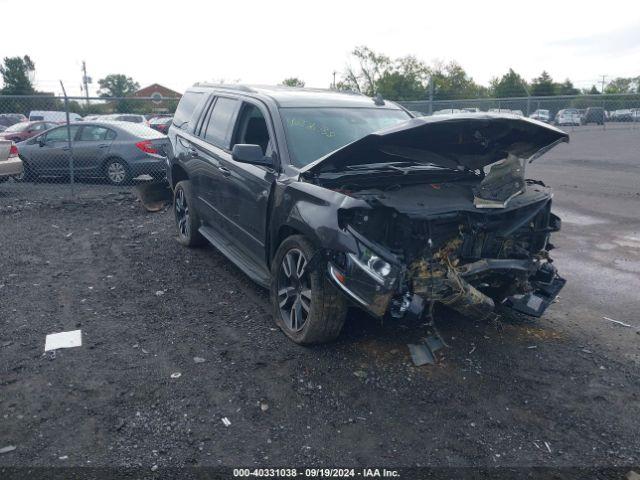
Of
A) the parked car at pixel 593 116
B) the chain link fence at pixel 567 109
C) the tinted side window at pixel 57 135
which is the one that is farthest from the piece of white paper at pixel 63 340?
the parked car at pixel 593 116

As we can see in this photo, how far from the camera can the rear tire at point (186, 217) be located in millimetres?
6496

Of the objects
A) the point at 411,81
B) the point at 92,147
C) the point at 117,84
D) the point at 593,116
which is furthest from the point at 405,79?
the point at 117,84

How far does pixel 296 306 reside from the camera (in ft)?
13.8

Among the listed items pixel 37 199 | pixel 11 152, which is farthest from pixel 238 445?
pixel 11 152

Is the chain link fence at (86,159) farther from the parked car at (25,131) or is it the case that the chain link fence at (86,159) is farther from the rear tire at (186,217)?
the parked car at (25,131)

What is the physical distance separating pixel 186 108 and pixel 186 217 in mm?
1427

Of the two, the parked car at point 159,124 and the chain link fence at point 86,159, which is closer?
the chain link fence at point 86,159

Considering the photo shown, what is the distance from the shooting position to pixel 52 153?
12156 millimetres

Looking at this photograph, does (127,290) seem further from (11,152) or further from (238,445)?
(11,152)

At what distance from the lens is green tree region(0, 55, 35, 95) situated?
4549cm

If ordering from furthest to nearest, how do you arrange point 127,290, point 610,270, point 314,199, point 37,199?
point 37,199, point 610,270, point 127,290, point 314,199

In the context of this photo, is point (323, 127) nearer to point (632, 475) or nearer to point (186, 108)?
point (186, 108)

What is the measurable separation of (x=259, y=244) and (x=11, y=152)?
30.1 ft

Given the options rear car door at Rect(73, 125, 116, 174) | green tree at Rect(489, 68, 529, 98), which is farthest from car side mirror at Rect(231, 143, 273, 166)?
green tree at Rect(489, 68, 529, 98)
